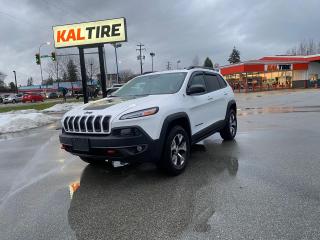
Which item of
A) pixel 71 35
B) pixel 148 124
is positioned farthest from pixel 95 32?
pixel 148 124

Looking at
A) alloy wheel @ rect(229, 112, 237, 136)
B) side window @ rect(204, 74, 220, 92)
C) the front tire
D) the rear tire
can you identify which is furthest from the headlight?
alloy wheel @ rect(229, 112, 237, 136)

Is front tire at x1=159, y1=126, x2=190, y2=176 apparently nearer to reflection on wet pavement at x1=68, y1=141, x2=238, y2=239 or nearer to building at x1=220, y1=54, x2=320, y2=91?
reflection on wet pavement at x1=68, y1=141, x2=238, y2=239

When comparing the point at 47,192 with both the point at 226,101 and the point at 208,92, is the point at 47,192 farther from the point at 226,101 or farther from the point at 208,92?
the point at 226,101

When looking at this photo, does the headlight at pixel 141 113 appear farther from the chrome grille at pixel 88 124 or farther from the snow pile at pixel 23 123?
the snow pile at pixel 23 123

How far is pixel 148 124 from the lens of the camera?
4.76 meters

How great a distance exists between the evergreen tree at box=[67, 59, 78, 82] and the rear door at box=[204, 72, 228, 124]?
7515 cm

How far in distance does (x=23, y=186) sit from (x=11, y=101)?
58000 mm

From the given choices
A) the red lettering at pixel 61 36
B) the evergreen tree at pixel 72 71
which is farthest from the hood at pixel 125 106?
the evergreen tree at pixel 72 71

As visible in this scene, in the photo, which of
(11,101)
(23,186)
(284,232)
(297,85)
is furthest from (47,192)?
(11,101)

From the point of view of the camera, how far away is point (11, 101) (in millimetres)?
57625

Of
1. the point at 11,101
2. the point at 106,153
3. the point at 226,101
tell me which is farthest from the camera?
the point at 11,101

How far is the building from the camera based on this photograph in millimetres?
44719

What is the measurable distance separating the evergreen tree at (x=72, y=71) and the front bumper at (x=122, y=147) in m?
77.2

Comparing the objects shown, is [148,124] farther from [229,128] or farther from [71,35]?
[71,35]
